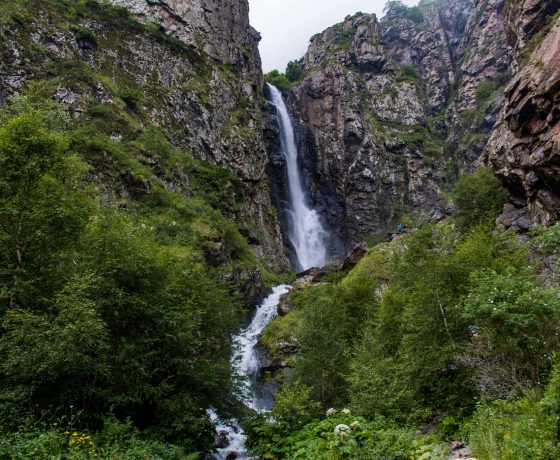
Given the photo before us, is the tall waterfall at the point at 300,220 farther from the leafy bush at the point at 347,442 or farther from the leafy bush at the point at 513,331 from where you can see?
the leafy bush at the point at 513,331

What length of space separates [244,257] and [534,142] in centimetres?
2406

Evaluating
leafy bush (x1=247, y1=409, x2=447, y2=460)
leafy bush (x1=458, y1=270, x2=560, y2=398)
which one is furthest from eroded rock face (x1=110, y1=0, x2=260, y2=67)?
leafy bush (x1=458, y1=270, x2=560, y2=398)

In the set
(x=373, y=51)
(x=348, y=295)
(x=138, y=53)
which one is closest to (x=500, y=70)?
(x=373, y=51)

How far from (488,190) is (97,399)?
98.0ft

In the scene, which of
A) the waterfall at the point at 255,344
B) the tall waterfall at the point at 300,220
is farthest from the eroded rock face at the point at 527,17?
the tall waterfall at the point at 300,220

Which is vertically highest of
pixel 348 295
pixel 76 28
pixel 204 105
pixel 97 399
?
pixel 76 28

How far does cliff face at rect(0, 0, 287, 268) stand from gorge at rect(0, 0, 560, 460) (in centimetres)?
26

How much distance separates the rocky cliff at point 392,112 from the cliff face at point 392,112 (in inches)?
7.8

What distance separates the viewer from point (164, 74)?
47.5 m

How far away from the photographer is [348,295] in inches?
1011

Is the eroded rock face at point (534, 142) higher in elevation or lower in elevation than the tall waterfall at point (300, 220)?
lower

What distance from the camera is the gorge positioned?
391 inches

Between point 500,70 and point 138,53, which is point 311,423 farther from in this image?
→ point 500,70

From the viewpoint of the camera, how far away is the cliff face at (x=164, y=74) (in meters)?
35.3
